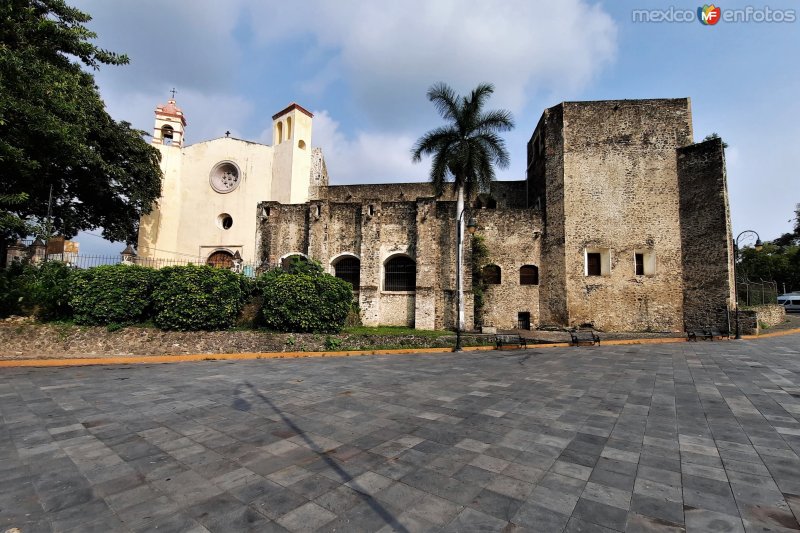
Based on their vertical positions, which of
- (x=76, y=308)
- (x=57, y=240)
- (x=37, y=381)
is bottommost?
(x=37, y=381)

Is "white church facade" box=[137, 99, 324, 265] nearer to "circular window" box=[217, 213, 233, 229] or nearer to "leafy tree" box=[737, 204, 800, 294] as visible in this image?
"circular window" box=[217, 213, 233, 229]

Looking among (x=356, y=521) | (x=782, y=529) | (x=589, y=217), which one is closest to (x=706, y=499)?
(x=782, y=529)

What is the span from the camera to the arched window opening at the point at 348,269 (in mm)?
17641

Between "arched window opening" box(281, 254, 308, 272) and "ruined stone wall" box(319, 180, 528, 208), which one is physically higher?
"ruined stone wall" box(319, 180, 528, 208)

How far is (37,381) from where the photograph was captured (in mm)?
6910

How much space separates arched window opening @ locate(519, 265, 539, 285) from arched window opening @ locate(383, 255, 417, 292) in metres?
5.58

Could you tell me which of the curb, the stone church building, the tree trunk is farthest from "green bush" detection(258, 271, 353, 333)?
the tree trunk

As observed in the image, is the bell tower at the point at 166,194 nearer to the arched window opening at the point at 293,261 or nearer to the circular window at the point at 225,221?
the circular window at the point at 225,221

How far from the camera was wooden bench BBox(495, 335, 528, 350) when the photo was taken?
12.2 meters

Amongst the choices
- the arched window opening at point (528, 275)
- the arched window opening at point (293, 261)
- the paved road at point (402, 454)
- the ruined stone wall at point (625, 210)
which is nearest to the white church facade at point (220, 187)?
the arched window opening at point (293, 261)

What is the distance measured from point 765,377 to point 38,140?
67.0 feet

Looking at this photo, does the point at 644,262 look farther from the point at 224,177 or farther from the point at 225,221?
the point at 224,177

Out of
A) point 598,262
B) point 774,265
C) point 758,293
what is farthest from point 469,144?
point 774,265

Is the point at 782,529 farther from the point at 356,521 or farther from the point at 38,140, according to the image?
the point at 38,140
